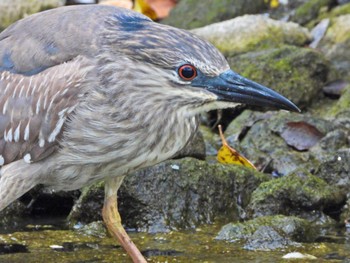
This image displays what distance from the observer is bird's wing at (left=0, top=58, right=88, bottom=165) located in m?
5.89

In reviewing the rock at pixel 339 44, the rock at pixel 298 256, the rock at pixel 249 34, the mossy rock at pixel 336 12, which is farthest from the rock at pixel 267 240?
the mossy rock at pixel 336 12

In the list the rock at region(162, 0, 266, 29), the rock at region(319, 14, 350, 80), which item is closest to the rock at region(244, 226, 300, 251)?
the rock at region(319, 14, 350, 80)

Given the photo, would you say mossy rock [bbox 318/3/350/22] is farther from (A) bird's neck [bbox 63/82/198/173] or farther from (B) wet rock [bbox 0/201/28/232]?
(A) bird's neck [bbox 63/82/198/173]

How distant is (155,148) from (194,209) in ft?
4.75

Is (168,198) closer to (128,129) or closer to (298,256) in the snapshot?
(298,256)

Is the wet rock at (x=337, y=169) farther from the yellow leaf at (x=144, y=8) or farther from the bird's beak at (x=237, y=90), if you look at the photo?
the yellow leaf at (x=144, y=8)

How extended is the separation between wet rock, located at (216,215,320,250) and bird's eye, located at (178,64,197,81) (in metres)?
1.40

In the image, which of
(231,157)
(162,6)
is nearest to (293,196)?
(231,157)

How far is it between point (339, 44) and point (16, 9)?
3394mm

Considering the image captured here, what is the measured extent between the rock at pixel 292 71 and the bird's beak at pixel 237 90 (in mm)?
3159

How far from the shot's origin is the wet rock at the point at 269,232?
21.5 ft

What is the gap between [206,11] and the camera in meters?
11.0

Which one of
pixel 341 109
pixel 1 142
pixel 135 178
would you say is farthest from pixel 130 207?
pixel 341 109

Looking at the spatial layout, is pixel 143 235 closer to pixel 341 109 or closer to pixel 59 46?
pixel 59 46
